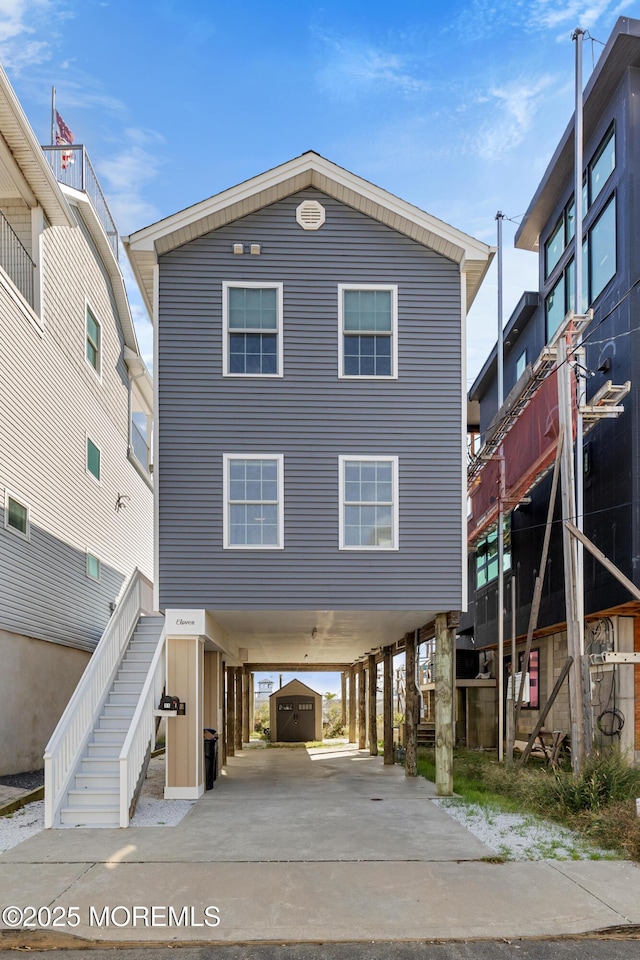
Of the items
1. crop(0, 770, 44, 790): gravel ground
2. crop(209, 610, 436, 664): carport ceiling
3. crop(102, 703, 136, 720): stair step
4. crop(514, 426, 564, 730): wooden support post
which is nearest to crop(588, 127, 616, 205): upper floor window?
crop(514, 426, 564, 730): wooden support post

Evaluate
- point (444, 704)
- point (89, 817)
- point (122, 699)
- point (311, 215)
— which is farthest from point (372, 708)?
point (311, 215)

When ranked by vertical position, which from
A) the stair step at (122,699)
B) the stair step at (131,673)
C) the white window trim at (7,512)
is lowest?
the stair step at (122,699)

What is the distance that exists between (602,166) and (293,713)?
1827 cm

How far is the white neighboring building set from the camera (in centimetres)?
1388

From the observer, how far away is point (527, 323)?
22734 mm

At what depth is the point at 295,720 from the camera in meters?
26.9

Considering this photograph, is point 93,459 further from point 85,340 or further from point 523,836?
point 523,836

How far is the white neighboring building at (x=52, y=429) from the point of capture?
13875 mm

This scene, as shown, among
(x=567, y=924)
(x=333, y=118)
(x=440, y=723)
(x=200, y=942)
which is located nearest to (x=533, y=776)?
(x=440, y=723)

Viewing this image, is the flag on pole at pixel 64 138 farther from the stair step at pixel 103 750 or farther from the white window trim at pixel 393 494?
the stair step at pixel 103 750

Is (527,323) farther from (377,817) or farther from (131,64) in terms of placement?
(377,817)

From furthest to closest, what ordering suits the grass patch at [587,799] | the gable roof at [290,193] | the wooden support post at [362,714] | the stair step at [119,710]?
1. the wooden support post at [362,714]
2. the gable roof at [290,193]
3. the stair step at [119,710]
4. the grass patch at [587,799]

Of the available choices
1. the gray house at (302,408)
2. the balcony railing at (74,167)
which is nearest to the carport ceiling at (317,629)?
the gray house at (302,408)

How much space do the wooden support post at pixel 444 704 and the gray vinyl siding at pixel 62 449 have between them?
6.87m
